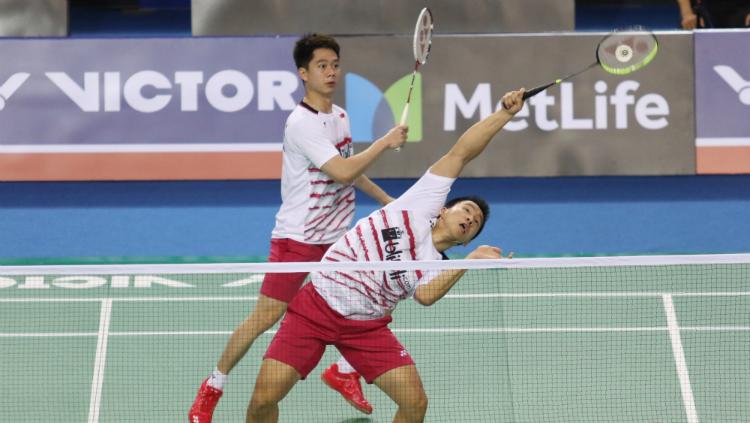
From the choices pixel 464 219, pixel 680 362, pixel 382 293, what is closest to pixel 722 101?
pixel 680 362

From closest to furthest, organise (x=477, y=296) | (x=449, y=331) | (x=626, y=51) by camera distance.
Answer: (x=626, y=51), (x=449, y=331), (x=477, y=296)

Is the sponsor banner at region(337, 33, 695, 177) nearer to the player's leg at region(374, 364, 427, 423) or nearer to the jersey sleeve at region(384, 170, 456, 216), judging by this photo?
the jersey sleeve at region(384, 170, 456, 216)

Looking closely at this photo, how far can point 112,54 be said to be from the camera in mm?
8148

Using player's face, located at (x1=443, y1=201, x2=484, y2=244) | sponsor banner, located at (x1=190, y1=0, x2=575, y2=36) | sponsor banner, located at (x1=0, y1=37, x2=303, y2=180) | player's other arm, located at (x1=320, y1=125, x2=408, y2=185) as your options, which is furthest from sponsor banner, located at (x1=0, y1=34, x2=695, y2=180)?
player's face, located at (x1=443, y1=201, x2=484, y2=244)

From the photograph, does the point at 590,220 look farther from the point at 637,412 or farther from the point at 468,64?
the point at 637,412

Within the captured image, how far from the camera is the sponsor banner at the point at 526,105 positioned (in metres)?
8.16

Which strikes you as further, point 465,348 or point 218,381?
point 465,348

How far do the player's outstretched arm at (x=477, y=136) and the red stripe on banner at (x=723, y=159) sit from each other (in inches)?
127

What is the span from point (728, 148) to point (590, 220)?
100 centimetres

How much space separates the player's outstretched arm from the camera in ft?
17.4

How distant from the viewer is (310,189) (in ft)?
19.6

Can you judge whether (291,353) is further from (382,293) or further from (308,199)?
(308,199)

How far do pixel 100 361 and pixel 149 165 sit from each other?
184 cm

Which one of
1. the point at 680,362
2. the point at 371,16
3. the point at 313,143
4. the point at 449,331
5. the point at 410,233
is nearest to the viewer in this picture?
the point at 410,233
